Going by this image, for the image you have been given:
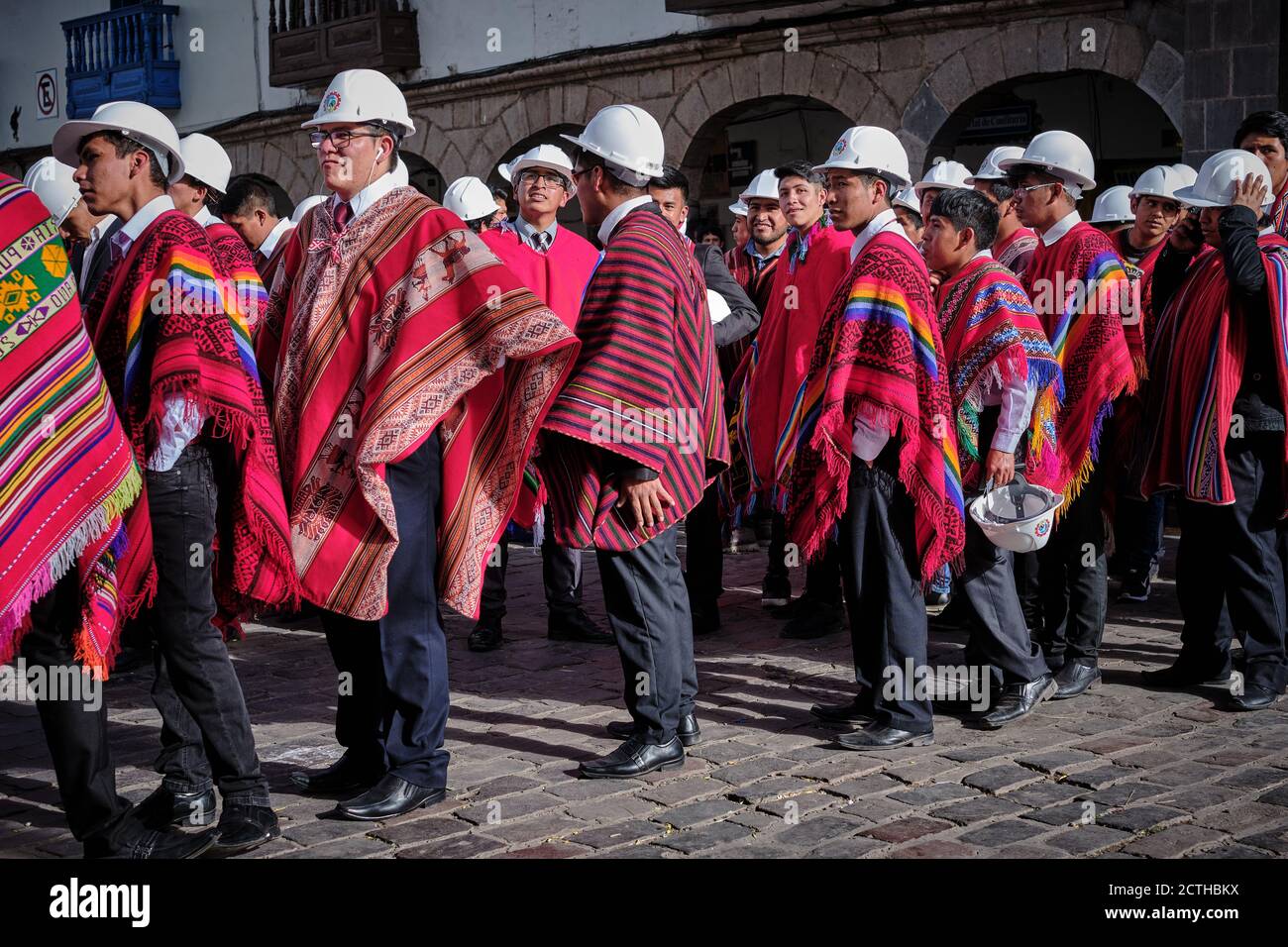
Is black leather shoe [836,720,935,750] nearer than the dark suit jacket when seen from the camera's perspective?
Yes

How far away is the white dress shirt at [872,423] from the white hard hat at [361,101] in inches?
67.1

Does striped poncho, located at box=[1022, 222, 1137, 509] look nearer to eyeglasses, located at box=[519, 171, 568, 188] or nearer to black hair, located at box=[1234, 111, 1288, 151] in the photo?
black hair, located at box=[1234, 111, 1288, 151]

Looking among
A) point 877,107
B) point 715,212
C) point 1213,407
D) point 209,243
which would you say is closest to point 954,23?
point 877,107

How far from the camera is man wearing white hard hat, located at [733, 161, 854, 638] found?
23.9 feet

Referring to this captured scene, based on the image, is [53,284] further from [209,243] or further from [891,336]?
[891,336]

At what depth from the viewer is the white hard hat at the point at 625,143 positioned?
488 centimetres

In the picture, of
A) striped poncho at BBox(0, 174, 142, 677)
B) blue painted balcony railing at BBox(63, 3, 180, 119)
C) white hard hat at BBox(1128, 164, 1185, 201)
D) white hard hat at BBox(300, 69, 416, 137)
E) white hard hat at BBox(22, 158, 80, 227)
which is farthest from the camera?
blue painted balcony railing at BBox(63, 3, 180, 119)

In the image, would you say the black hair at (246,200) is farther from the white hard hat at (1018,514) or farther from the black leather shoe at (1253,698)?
the black leather shoe at (1253,698)

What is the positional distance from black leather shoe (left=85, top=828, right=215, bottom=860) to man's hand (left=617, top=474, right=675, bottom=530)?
160 cm

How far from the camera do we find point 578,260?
705cm

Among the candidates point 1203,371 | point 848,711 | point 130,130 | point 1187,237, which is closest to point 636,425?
point 848,711

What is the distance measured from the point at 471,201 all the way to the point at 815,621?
289cm

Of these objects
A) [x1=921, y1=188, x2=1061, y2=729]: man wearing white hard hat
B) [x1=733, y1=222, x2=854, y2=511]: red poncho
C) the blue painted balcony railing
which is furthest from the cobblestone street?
the blue painted balcony railing

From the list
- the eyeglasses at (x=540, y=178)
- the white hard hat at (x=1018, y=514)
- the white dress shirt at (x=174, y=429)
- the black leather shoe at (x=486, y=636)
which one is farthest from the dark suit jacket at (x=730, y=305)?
the white dress shirt at (x=174, y=429)
